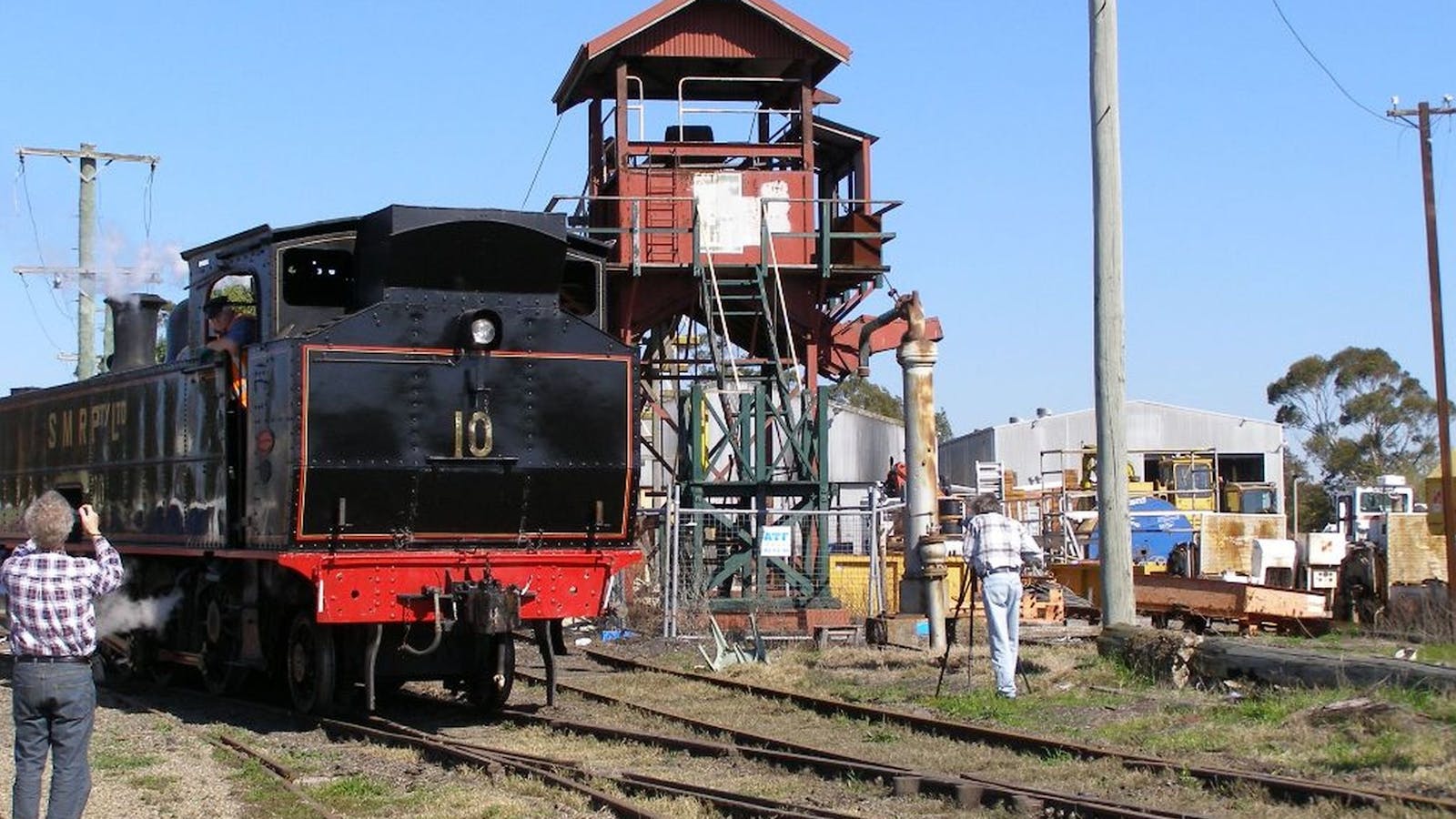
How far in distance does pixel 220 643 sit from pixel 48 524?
6925 millimetres

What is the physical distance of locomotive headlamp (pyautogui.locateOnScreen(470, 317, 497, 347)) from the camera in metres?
12.3

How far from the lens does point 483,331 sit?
40.4 ft

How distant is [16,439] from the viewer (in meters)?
18.8

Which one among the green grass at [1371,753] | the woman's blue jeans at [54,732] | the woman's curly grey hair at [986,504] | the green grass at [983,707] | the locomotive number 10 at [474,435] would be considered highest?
the locomotive number 10 at [474,435]

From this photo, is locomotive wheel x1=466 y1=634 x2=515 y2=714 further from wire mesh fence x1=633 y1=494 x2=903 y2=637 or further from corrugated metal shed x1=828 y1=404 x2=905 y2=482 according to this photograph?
corrugated metal shed x1=828 y1=404 x2=905 y2=482

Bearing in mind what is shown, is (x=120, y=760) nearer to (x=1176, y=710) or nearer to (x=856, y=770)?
(x=856, y=770)

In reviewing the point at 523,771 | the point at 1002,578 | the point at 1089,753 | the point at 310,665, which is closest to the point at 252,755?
the point at 310,665

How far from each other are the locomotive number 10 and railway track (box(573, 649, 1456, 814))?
3364mm

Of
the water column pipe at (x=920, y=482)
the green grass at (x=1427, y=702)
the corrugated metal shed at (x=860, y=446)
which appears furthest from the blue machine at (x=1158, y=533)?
the corrugated metal shed at (x=860, y=446)

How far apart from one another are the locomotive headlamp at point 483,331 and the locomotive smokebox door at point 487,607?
1.76 meters

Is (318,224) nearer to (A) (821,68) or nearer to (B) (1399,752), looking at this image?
(B) (1399,752)

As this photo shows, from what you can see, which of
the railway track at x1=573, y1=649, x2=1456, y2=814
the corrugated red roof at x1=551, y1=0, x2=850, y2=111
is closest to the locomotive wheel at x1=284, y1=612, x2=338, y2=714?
the railway track at x1=573, y1=649, x2=1456, y2=814

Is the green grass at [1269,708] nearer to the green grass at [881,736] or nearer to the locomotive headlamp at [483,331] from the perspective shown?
the green grass at [881,736]

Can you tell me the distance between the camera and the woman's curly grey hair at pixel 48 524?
7.71 m
